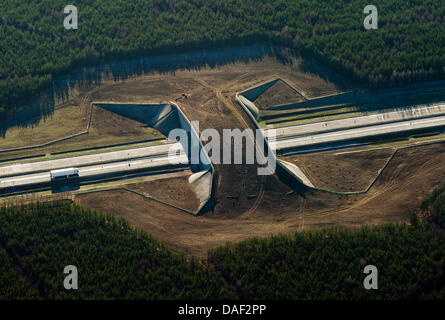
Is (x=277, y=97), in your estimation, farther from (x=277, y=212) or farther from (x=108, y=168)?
(x=108, y=168)

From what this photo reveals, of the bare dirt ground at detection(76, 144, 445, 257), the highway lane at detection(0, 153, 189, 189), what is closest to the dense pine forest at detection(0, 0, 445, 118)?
the highway lane at detection(0, 153, 189, 189)

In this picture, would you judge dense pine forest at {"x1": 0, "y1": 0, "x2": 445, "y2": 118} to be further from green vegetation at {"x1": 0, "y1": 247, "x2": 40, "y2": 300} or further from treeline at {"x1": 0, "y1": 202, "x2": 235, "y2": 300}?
green vegetation at {"x1": 0, "y1": 247, "x2": 40, "y2": 300}

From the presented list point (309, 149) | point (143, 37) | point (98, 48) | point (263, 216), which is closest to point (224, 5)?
point (143, 37)

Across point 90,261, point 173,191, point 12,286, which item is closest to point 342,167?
point 173,191

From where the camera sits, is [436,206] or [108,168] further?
[108,168]

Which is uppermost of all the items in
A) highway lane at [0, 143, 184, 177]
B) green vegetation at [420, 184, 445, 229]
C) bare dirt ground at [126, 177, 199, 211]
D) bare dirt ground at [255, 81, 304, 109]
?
bare dirt ground at [255, 81, 304, 109]

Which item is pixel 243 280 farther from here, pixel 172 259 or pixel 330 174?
pixel 330 174
